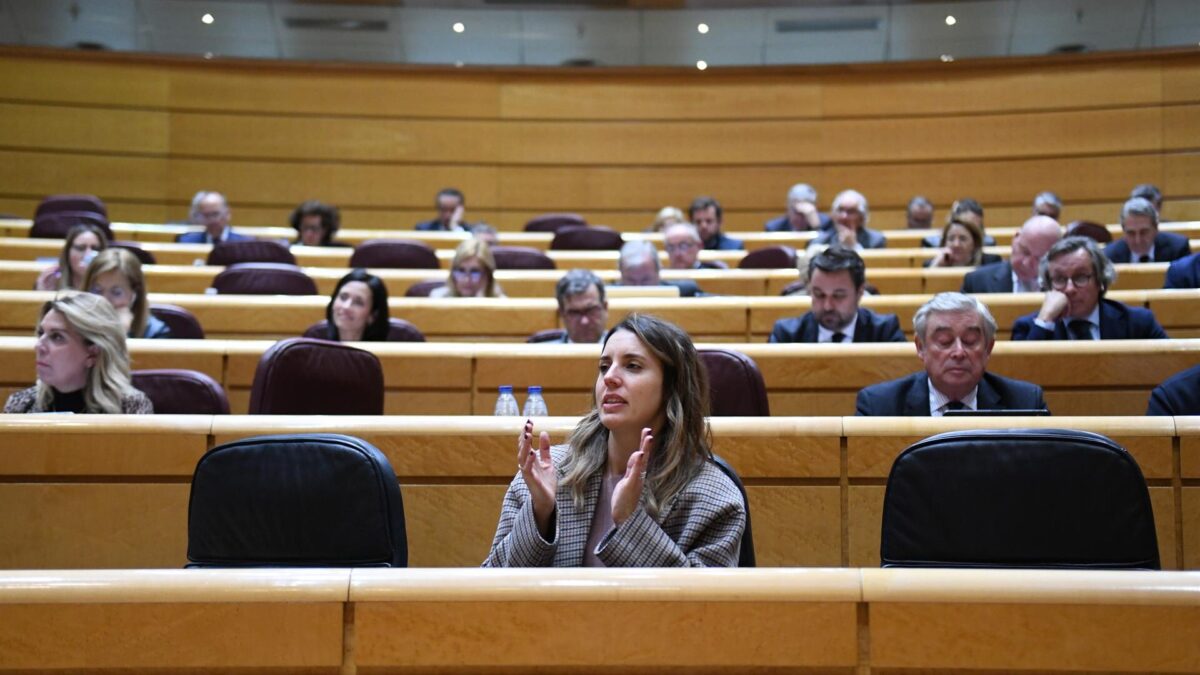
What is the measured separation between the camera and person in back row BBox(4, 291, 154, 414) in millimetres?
3240

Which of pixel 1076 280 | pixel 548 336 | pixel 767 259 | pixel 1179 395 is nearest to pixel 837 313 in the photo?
pixel 1076 280

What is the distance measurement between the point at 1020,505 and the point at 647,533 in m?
0.61

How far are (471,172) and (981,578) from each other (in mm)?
9066

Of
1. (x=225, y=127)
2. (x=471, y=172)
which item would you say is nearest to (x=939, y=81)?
(x=471, y=172)

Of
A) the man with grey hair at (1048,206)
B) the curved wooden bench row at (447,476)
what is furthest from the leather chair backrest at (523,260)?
the curved wooden bench row at (447,476)

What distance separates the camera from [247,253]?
6598mm

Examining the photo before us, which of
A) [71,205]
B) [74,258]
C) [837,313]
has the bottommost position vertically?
[837,313]

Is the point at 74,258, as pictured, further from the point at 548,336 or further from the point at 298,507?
the point at 298,507

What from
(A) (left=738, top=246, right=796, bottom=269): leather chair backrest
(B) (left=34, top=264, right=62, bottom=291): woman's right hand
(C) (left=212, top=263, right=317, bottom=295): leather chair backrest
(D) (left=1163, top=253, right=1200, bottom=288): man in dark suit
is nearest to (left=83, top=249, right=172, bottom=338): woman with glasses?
(C) (left=212, top=263, right=317, bottom=295): leather chair backrest

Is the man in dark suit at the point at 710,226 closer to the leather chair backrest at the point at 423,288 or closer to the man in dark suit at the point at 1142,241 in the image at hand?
the man in dark suit at the point at 1142,241

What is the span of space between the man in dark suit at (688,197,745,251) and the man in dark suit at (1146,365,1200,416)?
4.77 meters

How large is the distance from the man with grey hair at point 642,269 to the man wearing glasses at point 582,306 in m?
1.26

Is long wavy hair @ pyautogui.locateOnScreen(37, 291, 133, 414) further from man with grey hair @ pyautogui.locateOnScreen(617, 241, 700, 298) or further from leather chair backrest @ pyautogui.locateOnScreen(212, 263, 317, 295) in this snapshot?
man with grey hair @ pyautogui.locateOnScreen(617, 241, 700, 298)

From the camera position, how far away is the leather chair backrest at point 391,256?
6512mm
